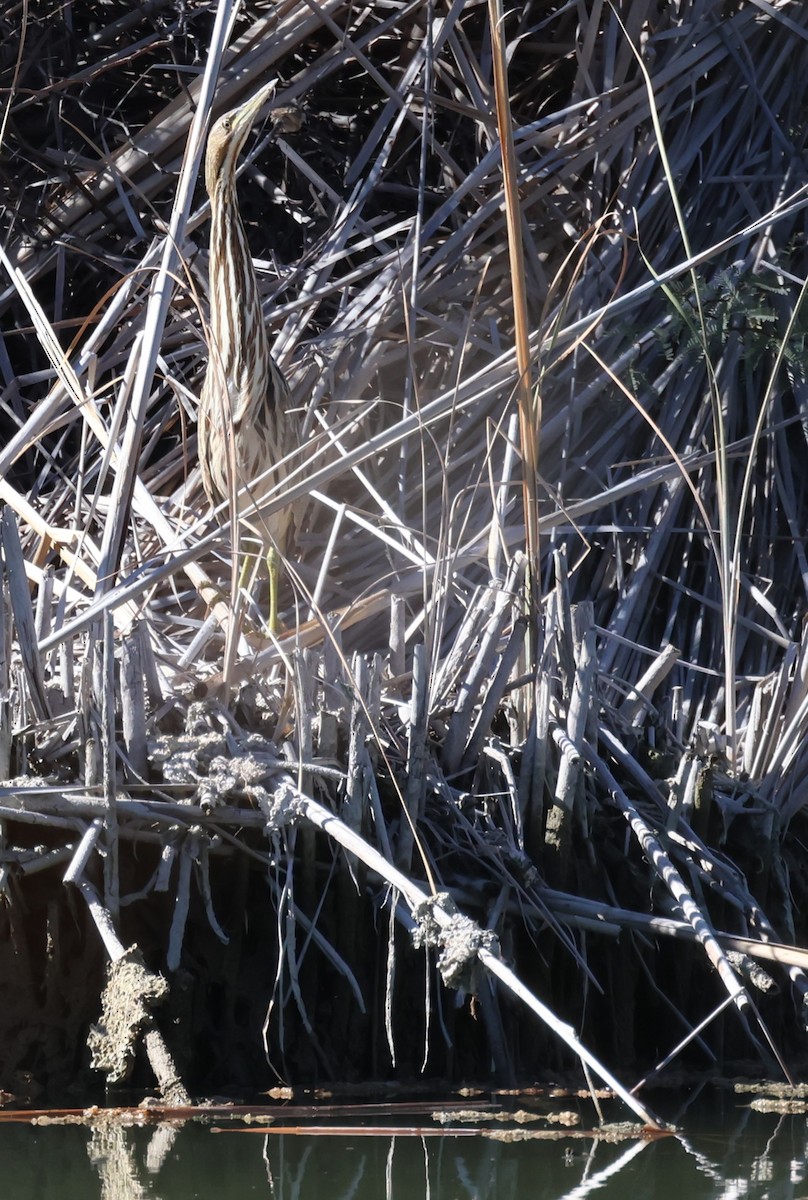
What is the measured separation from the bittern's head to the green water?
2164mm

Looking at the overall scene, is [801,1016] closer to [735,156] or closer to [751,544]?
[751,544]

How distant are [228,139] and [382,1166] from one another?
2.28 meters

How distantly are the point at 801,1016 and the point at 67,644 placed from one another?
4.75 feet

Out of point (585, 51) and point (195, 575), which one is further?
point (585, 51)

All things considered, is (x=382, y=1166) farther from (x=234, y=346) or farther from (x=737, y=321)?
(x=737, y=321)

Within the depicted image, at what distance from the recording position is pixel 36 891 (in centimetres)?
247

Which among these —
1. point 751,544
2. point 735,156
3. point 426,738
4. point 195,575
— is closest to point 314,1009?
point 426,738

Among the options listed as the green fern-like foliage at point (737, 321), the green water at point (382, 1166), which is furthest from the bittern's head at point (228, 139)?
the green water at point (382, 1166)

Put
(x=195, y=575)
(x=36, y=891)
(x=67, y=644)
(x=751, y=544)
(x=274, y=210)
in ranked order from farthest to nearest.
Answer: (x=274, y=210) → (x=751, y=544) → (x=195, y=575) → (x=67, y=644) → (x=36, y=891)

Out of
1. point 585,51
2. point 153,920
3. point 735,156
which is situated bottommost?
point 153,920

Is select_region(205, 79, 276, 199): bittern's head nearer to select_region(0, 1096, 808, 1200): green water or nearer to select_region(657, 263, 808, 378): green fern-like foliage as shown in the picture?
select_region(657, 263, 808, 378): green fern-like foliage

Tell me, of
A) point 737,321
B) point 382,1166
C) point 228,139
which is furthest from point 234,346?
point 382,1166

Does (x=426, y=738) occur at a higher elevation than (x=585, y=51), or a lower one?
lower

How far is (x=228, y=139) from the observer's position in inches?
136
